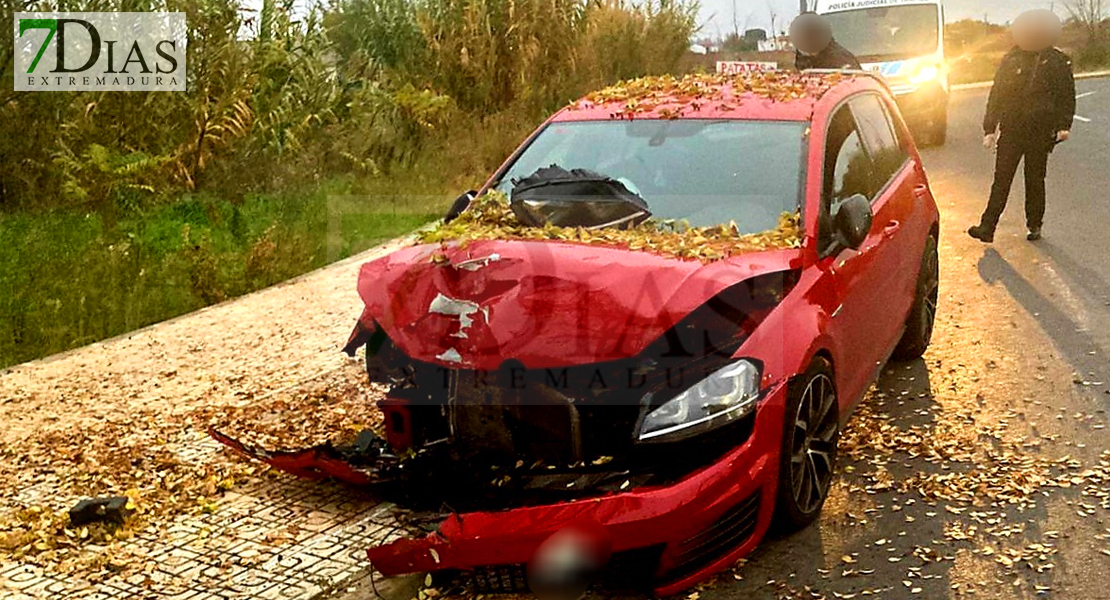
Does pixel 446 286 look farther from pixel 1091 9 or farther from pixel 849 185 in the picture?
pixel 1091 9

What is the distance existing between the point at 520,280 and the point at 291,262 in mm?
6526

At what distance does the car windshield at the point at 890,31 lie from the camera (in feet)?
61.1

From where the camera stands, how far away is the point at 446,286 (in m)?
4.34

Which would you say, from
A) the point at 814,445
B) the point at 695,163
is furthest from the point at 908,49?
the point at 814,445

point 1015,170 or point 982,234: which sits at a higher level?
point 1015,170

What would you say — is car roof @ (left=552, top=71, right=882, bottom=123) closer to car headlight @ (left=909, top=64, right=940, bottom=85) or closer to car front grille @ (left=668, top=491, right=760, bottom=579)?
car front grille @ (left=668, top=491, right=760, bottom=579)

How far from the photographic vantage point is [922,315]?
6.81 m

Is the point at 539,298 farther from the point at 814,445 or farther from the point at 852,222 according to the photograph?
the point at 852,222

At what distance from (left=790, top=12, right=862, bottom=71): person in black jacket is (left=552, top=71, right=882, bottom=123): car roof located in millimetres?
4728

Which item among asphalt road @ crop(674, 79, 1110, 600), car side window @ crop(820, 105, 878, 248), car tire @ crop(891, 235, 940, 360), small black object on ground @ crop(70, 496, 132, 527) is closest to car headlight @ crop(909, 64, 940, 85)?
asphalt road @ crop(674, 79, 1110, 600)

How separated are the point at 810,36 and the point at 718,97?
6.02 meters

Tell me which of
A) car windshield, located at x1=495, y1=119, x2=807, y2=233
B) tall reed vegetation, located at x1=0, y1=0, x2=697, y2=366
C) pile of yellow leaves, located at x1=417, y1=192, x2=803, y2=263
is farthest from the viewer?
tall reed vegetation, located at x1=0, y1=0, x2=697, y2=366

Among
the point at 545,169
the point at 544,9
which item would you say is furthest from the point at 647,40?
the point at 545,169

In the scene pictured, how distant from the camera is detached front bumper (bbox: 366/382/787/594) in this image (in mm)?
3736
